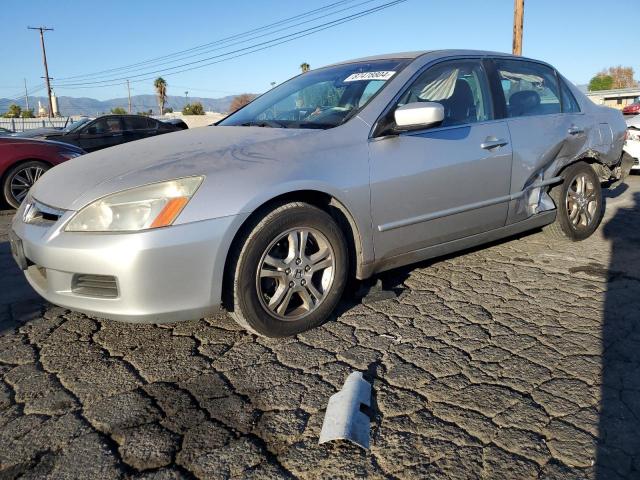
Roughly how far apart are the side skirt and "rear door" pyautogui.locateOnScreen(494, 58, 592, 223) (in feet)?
0.31

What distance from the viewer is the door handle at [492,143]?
12.1 feet

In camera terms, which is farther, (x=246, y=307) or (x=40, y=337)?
(x=40, y=337)

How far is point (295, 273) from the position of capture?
9.61 ft

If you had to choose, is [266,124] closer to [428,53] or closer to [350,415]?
[428,53]

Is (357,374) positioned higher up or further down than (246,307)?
further down

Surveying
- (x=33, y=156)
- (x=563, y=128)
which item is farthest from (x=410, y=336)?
(x=33, y=156)

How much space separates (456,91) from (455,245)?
1.08 metres

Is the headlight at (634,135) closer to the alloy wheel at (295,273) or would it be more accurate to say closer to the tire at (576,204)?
the tire at (576,204)

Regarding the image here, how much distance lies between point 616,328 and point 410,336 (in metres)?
1.17

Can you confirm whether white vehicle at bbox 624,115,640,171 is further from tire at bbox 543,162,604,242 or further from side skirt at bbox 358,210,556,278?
side skirt at bbox 358,210,556,278

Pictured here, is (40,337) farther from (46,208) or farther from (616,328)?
(616,328)

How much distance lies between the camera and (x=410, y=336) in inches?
117

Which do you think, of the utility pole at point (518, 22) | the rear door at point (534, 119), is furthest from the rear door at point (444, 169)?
the utility pole at point (518, 22)

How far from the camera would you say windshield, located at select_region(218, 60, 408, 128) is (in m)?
3.40
